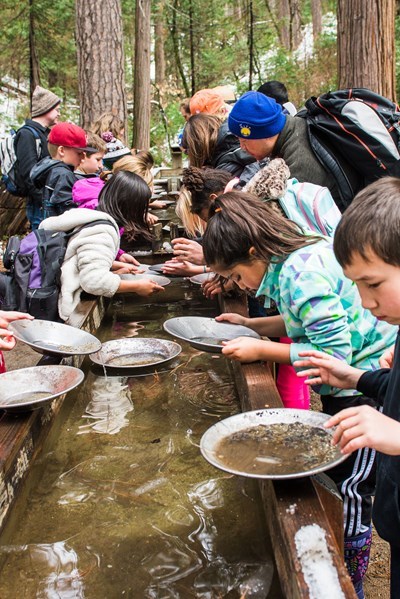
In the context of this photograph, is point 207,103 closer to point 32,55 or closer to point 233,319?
point 233,319

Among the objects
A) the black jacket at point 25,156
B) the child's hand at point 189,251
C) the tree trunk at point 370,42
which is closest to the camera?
the child's hand at point 189,251

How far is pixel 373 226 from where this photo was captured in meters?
1.42

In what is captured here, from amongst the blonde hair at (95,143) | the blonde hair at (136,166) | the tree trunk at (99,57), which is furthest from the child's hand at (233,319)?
the tree trunk at (99,57)

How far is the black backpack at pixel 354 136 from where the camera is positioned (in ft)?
9.41

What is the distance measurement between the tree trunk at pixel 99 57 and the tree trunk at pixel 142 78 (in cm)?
412

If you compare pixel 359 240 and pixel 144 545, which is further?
pixel 144 545

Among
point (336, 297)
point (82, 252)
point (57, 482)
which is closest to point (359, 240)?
point (336, 297)

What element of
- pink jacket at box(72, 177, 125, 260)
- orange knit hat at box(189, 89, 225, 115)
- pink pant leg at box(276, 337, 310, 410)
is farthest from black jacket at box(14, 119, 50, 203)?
pink pant leg at box(276, 337, 310, 410)

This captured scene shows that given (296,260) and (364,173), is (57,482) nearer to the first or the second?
(296,260)

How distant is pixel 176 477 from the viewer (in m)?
2.32

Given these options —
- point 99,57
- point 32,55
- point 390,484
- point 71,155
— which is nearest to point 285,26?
point 32,55

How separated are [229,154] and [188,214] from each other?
1.61ft

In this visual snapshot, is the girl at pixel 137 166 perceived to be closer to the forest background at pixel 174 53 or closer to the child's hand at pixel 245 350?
the child's hand at pixel 245 350

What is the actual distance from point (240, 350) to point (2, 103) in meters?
15.4
